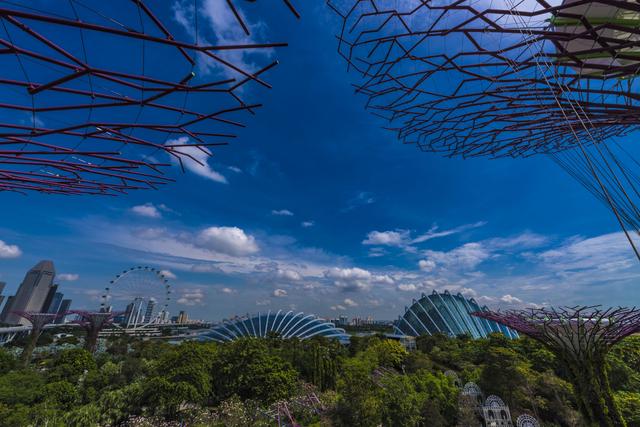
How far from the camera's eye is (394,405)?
14203 millimetres

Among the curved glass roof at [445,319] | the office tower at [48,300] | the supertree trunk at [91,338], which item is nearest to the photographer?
the supertree trunk at [91,338]

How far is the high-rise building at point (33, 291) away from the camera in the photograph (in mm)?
93625

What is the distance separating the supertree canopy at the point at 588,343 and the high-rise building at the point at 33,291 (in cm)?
14099

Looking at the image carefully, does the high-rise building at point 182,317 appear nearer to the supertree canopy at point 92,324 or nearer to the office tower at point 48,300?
the office tower at point 48,300

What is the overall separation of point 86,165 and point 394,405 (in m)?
17.0

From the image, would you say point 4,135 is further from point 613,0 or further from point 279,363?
point 279,363

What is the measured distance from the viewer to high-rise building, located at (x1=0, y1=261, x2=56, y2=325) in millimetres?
93625

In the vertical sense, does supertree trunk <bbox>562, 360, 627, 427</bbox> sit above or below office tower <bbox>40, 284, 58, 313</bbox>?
below

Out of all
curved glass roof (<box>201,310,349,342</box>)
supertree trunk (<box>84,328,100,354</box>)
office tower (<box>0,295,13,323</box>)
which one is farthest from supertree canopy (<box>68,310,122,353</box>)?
office tower (<box>0,295,13,323</box>)

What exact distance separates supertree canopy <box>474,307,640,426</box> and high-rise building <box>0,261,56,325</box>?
141 m

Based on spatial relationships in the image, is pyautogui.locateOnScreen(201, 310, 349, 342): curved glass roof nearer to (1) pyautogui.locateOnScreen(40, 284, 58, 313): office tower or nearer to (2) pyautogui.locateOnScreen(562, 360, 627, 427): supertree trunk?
(2) pyautogui.locateOnScreen(562, 360, 627, 427): supertree trunk

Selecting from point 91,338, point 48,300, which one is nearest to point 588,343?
point 91,338

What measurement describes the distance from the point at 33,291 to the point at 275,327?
98.4 m

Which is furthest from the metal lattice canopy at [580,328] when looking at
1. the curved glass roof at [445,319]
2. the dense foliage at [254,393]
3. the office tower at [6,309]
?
the office tower at [6,309]
